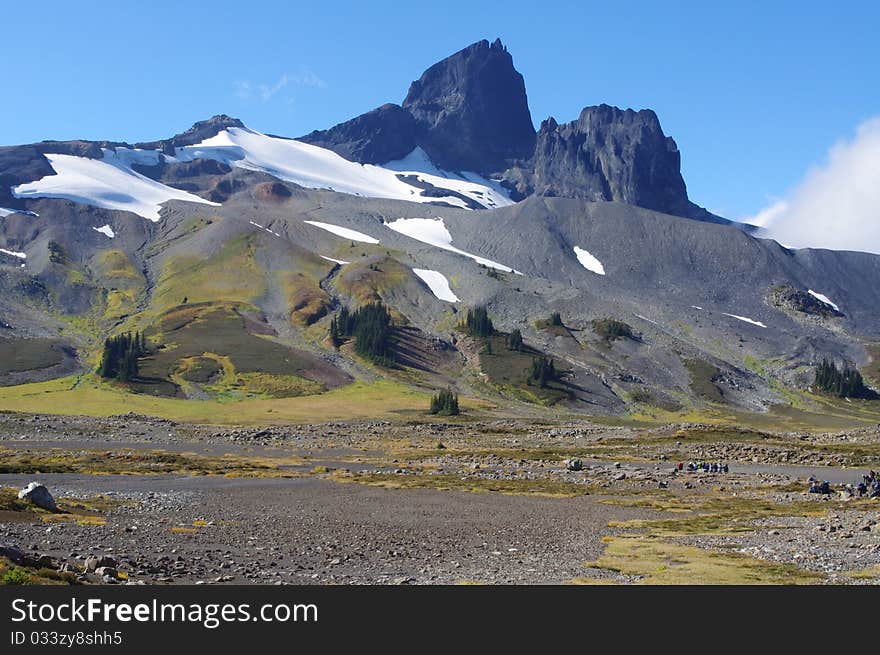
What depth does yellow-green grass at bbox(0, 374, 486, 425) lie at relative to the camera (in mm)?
140250

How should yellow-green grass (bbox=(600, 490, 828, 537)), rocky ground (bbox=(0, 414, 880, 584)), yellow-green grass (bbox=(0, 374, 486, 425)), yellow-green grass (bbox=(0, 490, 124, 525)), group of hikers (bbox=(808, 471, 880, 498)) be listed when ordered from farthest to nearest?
1. yellow-green grass (bbox=(0, 374, 486, 425))
2. group of hikers (bbox=(808, 471, 880, 498))
3. yellow-green grass (bbox=(600, 490, 828, 537))
4. yellow-green grass (bbox=(0, 490, 124, 525))
5. rocky ground (bbox=(0, 414, 880, 584))

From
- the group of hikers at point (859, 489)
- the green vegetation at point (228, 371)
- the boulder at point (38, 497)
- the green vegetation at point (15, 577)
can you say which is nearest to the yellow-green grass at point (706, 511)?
the group of hikers at point (859, 489)

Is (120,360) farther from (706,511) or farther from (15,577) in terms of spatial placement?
(15,577)

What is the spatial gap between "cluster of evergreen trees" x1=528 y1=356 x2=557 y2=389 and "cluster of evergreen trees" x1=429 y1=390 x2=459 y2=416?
3869 cm

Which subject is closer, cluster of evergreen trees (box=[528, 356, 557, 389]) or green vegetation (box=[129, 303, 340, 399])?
green vegetation (box=[129, 303, 340, 399])

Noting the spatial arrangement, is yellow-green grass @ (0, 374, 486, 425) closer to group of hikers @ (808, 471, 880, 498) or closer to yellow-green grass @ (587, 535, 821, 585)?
group of hikers @ (808, 471, 880, 498)

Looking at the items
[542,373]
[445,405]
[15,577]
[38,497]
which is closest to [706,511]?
[38,497]

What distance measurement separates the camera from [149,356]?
186 meters

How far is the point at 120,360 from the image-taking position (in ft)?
566

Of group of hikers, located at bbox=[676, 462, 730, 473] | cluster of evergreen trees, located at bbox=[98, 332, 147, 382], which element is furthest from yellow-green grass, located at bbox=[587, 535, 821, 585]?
cluster of evergreen trees, located at bbox=[98, 332, 147, 382]

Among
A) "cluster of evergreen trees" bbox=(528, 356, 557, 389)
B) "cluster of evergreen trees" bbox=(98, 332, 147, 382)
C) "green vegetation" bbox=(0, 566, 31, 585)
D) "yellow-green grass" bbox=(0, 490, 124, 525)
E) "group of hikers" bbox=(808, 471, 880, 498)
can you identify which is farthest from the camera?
"cluster of evergreen trees" bbox=(528, 356, 557, 389)
